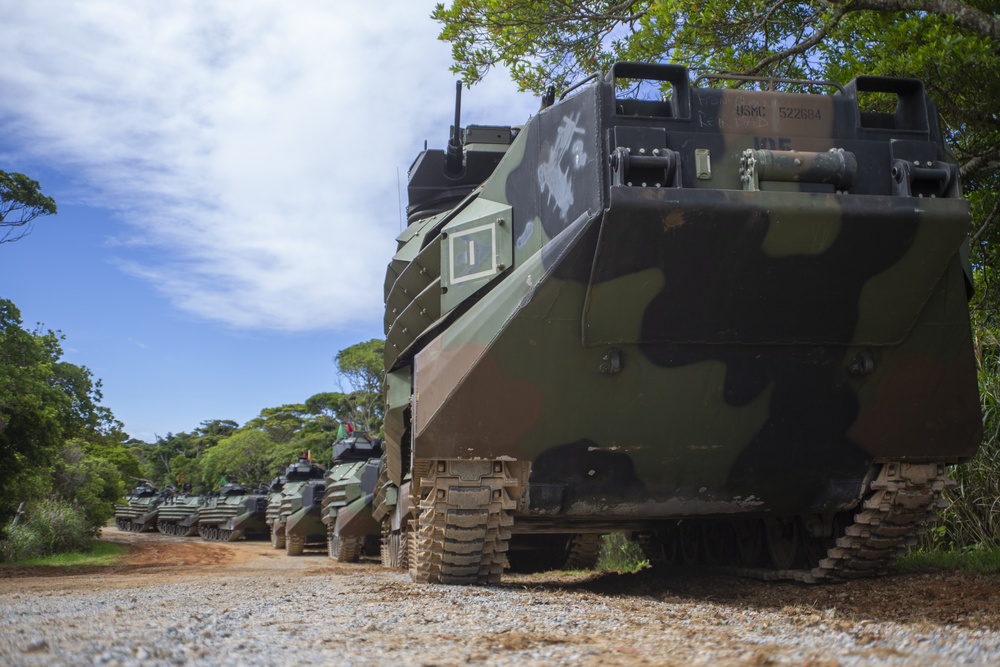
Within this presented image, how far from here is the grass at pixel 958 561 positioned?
610cm

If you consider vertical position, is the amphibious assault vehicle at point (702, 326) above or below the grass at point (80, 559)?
above

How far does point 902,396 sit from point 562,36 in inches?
202

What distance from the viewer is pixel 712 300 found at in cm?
504

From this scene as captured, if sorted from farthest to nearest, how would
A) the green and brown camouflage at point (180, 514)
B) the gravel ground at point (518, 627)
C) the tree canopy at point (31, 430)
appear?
the green and brown camouflage at point (180, 514) → the tree canopy at point (31, 430) → the gravel ground at point (518, 627)

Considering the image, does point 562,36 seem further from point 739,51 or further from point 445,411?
point 445,411

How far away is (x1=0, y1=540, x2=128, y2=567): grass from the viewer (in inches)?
554

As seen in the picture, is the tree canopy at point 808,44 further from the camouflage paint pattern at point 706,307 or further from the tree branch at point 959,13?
the camouflage paint pattern at point 706,307

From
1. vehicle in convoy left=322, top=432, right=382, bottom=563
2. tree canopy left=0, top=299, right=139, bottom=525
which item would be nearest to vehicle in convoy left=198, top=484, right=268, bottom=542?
tree canopy left=0, top=299, right=139, bottom=525

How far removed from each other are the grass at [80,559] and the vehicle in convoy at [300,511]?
10.2 ft

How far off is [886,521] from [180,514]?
28.7 meters

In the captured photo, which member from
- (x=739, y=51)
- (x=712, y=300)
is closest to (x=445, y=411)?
(x=712, y=300)

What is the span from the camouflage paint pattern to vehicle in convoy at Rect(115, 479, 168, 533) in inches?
1236

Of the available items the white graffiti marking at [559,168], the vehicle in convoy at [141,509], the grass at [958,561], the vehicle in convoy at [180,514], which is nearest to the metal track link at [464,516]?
the white graffiti marking at [559,168]

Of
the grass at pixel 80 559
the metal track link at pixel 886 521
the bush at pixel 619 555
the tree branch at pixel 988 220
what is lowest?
the grass at pixel 80 559
